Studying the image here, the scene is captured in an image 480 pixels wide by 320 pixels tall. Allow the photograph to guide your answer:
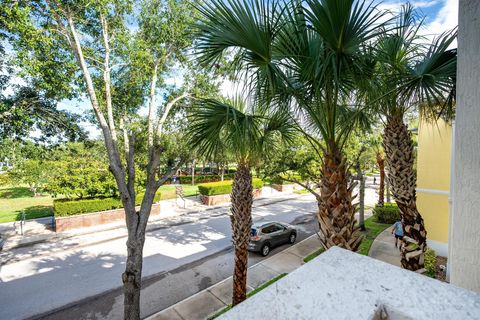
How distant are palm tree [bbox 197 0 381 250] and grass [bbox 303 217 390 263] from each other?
700 centimetres

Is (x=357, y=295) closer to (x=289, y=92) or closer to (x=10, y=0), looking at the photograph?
(x=289, y=92)

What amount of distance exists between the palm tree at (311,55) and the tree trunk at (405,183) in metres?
2.25

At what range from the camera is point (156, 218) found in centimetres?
1659

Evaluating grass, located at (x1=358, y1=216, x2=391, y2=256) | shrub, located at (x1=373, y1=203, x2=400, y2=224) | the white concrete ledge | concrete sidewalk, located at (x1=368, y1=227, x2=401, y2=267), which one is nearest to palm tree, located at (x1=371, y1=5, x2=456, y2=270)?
the white concrete ledge

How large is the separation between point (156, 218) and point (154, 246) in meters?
5.00

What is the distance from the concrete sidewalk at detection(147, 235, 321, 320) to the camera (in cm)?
674

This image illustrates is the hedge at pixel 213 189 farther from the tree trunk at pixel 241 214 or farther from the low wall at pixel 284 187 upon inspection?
the tree trunk at pixel 241 214

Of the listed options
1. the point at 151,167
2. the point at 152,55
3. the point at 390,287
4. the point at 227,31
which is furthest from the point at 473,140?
the point at 152,55

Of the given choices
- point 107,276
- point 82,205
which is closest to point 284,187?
point 82,205

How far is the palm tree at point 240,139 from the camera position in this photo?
4985 mm

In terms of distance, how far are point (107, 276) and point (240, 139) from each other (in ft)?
27.4

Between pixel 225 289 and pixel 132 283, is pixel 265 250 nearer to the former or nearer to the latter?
pixel 225 289

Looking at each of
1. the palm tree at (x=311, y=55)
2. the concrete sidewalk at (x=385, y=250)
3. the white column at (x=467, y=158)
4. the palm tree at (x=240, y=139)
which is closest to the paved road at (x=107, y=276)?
the palm tree at (x=240, y=139)

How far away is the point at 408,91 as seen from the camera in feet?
15.3
